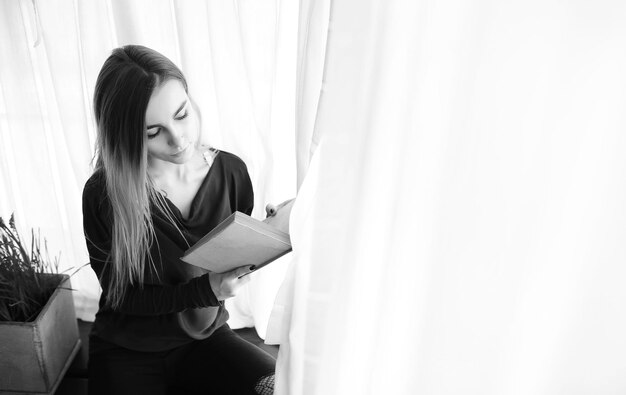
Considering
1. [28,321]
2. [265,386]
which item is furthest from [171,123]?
[28,321]

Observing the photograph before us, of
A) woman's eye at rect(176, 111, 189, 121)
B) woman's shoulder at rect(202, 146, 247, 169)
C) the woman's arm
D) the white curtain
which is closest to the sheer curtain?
woman's shoulder at rect(202, 146, 247, 169)

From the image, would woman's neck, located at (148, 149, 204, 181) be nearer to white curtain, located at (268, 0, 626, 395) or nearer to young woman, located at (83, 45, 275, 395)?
young woman, located at (83, 45, 275, 395)

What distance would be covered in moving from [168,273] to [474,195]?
2.66 ft

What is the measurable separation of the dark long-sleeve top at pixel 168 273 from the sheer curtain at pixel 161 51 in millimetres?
152

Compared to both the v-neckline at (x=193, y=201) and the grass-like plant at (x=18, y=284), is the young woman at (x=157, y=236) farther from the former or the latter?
the grass-like plant at (x=18, y=284)

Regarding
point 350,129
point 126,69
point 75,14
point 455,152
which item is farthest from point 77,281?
point 455,152

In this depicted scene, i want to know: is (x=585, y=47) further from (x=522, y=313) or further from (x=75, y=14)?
(x=75, y=14)

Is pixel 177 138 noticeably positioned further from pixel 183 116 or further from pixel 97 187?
pixel 97 187

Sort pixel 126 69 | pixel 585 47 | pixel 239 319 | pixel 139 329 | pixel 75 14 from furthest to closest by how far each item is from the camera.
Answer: pixel 239 319 < pixel 75 14 < pixel 139 329 < pixel 126 69 < pixel 585 47

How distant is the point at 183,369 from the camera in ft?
4.02

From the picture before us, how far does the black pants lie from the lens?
3.78 feet

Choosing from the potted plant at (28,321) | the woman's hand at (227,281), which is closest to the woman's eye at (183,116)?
the woman's hand at (227,281)

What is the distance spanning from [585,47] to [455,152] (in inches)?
5.9

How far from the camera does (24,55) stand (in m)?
1.38
